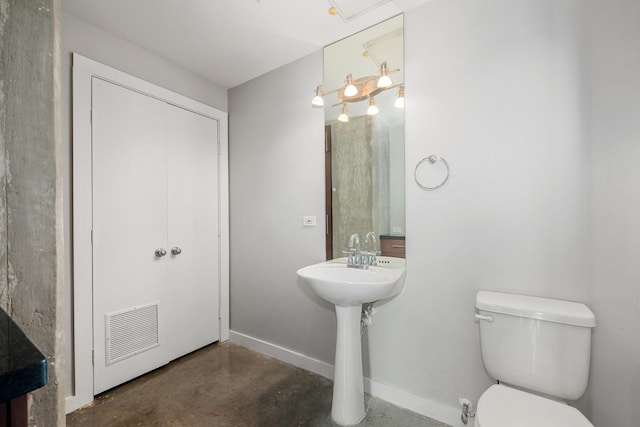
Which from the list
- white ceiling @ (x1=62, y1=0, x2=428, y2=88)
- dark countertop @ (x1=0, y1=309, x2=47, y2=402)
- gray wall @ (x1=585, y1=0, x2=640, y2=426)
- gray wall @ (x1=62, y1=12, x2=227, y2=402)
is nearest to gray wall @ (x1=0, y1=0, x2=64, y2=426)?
dark countertop @ (x1=0, y1=309, x2=47, y2=402)

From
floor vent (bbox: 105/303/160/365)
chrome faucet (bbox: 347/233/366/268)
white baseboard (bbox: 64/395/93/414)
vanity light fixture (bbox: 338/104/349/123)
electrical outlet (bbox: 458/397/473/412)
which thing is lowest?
white baseboard (bbox: 64/395/93/414)

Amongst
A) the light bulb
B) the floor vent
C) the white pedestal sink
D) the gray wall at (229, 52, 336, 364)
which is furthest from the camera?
the gray wall at (229, 52, 336, 364)

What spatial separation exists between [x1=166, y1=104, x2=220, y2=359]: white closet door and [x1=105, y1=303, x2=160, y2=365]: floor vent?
14cm

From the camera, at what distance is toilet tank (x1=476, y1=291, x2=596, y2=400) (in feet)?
3.81

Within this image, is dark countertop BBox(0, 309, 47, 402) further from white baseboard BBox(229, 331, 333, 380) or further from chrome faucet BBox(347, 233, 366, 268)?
white baseboard BBox(229, 331, 333, 380)

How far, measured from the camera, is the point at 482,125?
5.01 ft

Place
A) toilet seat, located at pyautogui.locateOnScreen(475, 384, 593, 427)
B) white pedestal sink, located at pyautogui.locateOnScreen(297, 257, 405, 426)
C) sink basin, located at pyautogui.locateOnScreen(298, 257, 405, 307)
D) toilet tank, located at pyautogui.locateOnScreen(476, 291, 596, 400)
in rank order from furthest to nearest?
white pedestal sink, located at pyautogui.locateOnScreen(297, 257, 405, 426), sink basin, located at pyautogui.locateOnScreen(298, 257, 405, 307), toilet tank, located at pyautogui.locateOnScreen(476, 291, 596, 400), toilet seat, located at pyautogui.locateOnScreen(475, 384, 593, 427)

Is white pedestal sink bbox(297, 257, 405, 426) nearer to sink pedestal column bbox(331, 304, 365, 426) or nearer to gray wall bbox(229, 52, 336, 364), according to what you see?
sink pedestal column bbox(331, 304, 365, 426)

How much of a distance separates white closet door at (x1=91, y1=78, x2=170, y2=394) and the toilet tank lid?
2.22 metres

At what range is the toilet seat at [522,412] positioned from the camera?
3.31ft

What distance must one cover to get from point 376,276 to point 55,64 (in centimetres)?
161

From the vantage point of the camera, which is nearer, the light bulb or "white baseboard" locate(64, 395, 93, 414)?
"white baseboard" locate(64, 395, 93, 414)

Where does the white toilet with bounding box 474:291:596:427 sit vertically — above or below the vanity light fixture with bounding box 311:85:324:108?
below

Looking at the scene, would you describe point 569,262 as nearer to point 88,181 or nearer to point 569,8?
point 569,8
